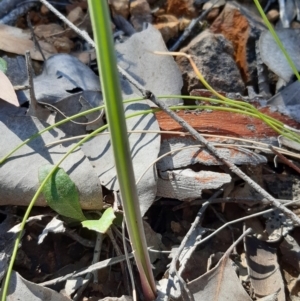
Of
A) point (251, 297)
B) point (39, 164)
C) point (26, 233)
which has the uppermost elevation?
point (39, 164)

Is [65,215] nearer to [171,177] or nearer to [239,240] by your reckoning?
[171,177]

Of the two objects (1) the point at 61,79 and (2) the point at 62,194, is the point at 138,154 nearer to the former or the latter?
(2) the point at 62,194

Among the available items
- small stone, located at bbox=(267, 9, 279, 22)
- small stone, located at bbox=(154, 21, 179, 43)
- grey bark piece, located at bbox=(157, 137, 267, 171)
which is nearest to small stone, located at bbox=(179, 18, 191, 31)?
small stone, located at bbox=(154, 21, 179, 43)

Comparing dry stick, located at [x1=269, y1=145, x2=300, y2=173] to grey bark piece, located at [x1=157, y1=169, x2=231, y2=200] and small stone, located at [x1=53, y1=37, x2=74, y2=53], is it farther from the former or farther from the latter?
small stone, located at [x1=53, y1=37, x2=74, y2=53]

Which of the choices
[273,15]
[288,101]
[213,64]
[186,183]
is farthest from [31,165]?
[273,15]

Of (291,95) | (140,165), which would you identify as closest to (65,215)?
(140,165)

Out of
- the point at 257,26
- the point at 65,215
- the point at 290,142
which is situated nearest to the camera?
the point at 65,215

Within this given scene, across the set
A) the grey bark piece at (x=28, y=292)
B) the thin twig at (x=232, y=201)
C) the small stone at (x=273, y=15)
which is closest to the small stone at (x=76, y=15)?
the small stone at (x=273, y=15)

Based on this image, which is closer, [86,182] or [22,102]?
[86,182]
